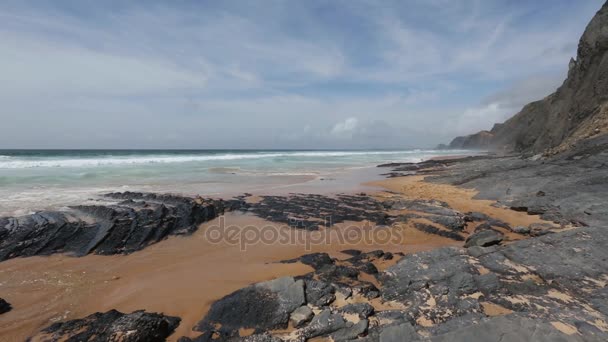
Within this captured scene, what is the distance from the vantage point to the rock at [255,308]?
398cm

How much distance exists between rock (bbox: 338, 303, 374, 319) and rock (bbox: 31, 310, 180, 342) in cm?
246

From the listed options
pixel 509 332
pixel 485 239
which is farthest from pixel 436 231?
pixel 509 332

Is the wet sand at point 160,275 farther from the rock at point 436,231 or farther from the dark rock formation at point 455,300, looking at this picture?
the dark rock formation at point 455,300

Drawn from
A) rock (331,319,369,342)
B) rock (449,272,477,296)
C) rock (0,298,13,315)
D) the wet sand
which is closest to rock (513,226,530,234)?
the wet sand

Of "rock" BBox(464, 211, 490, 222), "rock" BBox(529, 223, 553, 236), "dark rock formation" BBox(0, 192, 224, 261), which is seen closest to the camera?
"dark rock formation" BBox(0, 192, 224, 261)

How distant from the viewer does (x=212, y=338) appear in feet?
12.6

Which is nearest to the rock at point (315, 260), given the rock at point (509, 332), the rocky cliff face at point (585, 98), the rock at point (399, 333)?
the rock at point (399, 333)

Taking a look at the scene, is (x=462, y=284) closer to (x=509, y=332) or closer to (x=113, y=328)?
(x=509, y=332)

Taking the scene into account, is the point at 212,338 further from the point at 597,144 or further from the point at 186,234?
the point at 597,144

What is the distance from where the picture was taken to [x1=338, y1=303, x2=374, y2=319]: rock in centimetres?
390

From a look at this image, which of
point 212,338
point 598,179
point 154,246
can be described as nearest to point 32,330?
point 212,338

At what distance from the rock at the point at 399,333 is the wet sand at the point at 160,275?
8.18 ft

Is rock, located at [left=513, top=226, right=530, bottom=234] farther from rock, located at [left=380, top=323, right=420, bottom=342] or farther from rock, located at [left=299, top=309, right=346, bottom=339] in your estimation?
rock, located at [left=299, top=309, right=346, bottom=339]

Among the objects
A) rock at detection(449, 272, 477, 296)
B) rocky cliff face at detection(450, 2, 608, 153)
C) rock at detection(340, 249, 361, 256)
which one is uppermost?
rocky cliff face at detection(450, 2, 608, 153)
